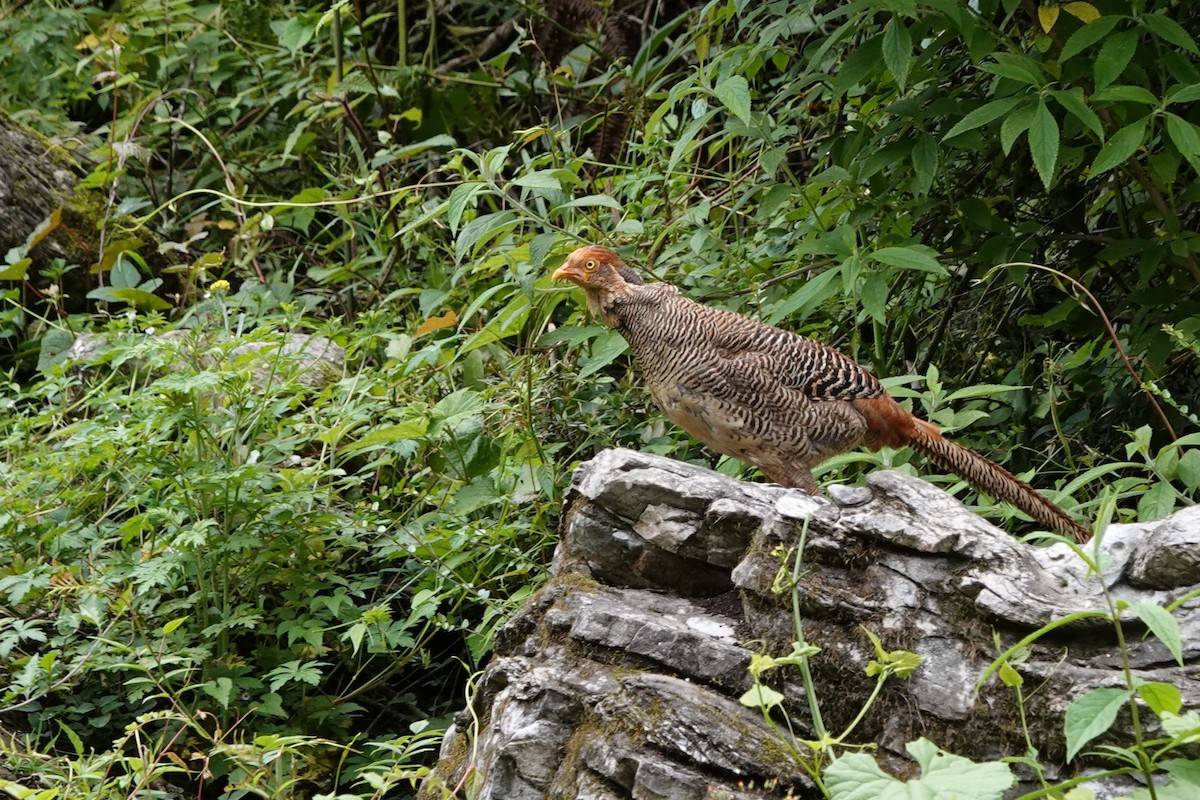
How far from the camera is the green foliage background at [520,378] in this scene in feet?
14.6

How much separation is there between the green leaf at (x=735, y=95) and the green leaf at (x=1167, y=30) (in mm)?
1308

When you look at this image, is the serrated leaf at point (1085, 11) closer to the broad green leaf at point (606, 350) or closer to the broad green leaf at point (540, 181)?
the broad green leaf at point (540, 181)

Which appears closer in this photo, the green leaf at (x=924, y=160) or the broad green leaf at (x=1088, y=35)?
the broad green leaf at (x=1088, y=35)

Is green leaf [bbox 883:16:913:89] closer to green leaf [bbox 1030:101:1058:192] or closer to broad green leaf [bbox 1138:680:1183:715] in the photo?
green leaf [bbox 1030:101:1058:192]

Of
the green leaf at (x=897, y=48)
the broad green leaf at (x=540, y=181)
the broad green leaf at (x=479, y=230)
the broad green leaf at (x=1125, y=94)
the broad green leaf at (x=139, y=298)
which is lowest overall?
the broad green leaf at (x=139, y=298)

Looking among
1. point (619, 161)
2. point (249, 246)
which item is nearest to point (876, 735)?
point (619, 161)

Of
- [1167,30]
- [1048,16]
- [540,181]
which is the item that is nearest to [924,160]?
[1048,16]

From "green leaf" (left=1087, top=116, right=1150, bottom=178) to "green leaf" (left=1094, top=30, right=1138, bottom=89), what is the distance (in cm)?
17

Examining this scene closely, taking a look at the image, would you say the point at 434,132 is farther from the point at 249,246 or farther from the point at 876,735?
the point at 876,735

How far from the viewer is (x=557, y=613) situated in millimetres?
3752

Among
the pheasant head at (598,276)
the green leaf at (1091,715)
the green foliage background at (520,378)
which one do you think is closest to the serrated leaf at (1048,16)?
the green foliage background at (520,378)

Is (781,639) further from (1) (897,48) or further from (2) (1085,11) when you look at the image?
(2) (1085,11)

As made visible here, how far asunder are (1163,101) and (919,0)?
2.71 ft

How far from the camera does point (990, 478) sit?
14.6ft
